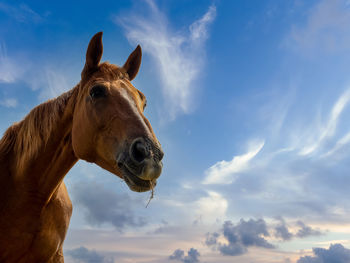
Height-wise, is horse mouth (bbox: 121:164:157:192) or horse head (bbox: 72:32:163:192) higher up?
horse head (bbox: 72:32:163:192)

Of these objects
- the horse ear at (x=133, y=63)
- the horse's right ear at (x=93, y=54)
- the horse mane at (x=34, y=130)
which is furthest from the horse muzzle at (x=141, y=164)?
the horse ear at (x=133, y=63)

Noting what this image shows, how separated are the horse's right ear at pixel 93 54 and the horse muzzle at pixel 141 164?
1.99 m

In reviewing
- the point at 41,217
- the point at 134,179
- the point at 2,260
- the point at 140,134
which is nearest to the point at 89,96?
the point at 140,134

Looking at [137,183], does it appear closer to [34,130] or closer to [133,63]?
[34,130]

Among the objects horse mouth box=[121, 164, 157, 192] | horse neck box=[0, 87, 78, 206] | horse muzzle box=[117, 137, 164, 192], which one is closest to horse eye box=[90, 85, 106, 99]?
horse neck box=[0, 87, 78, 206]

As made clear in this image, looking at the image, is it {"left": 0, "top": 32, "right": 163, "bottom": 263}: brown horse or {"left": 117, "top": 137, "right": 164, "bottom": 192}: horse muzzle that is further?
{"left": 0, "top": 32, "right": 163, "bottom": 263}: brown horse

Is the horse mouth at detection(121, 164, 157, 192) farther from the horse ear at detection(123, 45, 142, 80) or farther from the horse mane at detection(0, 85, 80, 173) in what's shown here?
the horse ear at detection(123, 45, 142, 80)

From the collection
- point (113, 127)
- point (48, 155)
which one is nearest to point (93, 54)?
point (113, 127)

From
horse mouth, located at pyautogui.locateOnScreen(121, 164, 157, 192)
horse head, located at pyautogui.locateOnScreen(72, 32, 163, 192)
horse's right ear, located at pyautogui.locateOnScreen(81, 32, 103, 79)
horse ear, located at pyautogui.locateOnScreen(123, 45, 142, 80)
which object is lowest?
horse mouth, located at pyautogui.locateOnScreen(121, 164, 157, 192)

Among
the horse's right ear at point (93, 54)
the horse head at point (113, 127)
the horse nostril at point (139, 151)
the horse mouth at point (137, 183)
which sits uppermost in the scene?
the horse's right ear at point (93, 54)

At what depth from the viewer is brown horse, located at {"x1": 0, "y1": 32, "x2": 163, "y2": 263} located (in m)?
4.02

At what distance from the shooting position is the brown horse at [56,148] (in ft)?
13.2

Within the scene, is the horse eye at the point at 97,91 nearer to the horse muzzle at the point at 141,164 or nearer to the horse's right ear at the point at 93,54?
the horse's right ear at the point at 93,54

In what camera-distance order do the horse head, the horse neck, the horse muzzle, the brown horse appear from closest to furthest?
the horse muzzle
the horse head
the brown horse
the horse neck
